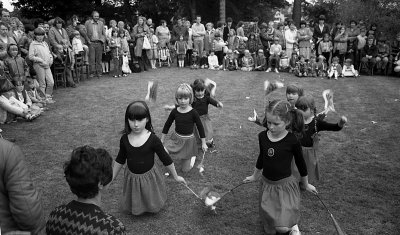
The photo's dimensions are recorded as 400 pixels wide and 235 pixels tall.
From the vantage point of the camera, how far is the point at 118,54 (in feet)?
46.9

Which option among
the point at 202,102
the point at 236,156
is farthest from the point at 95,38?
the point at 236,156

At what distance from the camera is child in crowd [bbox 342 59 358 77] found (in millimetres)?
13875

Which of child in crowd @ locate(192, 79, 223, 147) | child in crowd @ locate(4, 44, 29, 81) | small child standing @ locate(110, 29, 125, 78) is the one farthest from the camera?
small child standing @ locate(110, 29, 125, 78)

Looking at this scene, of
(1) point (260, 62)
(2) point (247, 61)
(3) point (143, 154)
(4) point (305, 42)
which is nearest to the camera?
(3) point (143, 154)

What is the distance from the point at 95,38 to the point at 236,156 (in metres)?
9.48

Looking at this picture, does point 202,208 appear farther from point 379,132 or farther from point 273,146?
point 379,132

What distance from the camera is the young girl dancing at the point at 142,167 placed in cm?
411

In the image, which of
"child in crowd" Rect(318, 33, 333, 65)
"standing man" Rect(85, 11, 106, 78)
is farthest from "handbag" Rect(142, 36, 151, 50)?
"child in crowd" Rect(318, 33, 333, 65)

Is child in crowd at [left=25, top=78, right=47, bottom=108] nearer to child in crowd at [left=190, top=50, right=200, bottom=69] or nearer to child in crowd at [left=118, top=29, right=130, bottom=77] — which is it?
child in crowd at [left=118, top=29, right=130, bottom=77]

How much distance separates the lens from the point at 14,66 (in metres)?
8.82

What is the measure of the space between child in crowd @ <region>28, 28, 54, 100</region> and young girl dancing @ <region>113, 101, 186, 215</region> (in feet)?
22.1

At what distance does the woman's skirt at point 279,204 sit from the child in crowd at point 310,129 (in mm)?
1041

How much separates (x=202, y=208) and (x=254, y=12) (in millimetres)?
26366

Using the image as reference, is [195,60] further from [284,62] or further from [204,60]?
[284,62]
